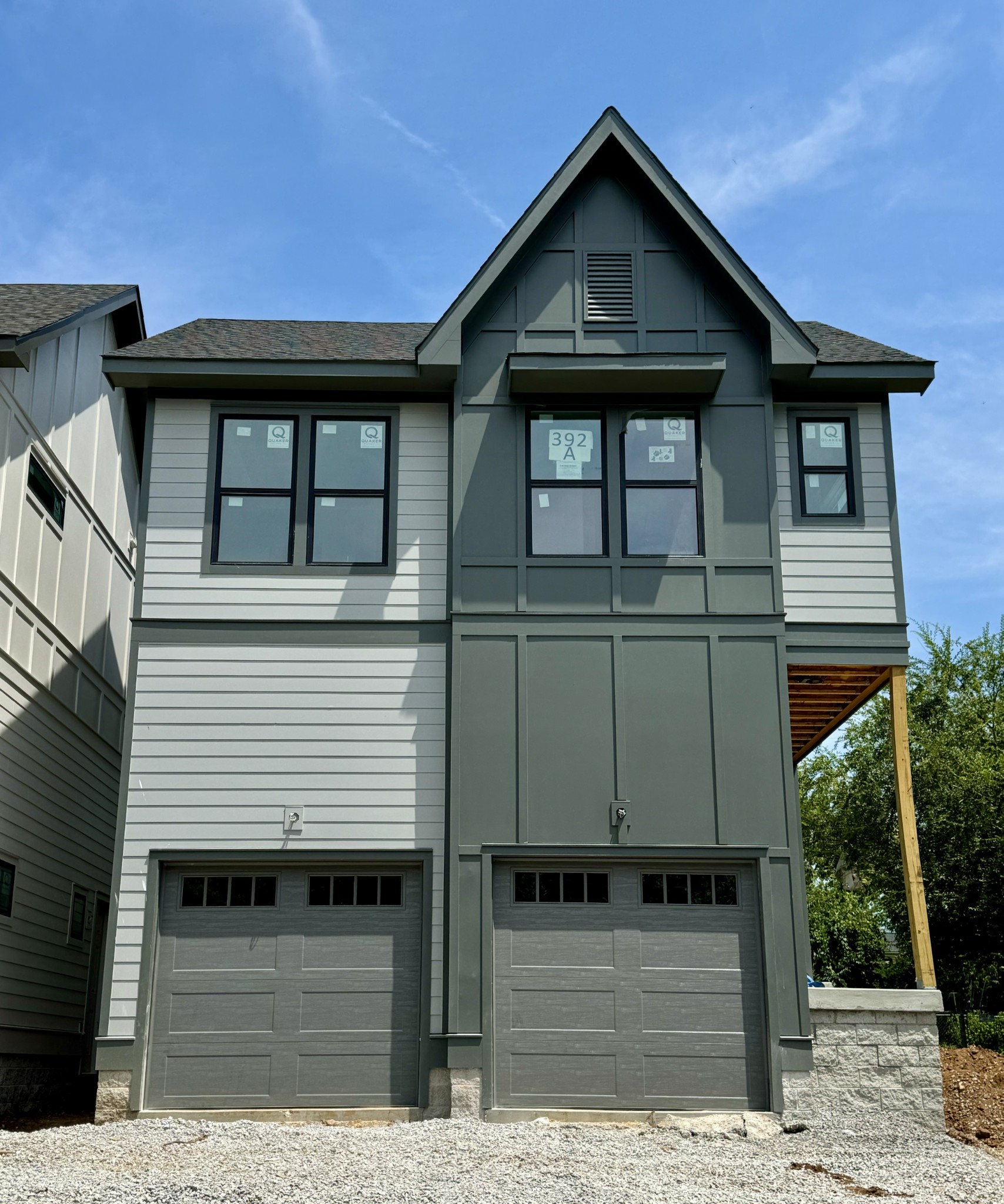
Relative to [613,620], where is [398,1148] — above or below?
below

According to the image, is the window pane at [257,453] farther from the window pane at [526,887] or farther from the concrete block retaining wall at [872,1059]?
the concrete block retaining wall at [872,1059]

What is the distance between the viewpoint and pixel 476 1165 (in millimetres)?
9031

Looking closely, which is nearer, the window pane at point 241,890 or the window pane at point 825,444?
the window pane at point 241,890

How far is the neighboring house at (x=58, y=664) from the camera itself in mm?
13562

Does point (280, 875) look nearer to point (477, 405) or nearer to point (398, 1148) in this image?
point (398, 1148)

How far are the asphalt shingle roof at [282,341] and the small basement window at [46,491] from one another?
1.81 m

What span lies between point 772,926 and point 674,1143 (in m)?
2.28

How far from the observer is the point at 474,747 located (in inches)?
477

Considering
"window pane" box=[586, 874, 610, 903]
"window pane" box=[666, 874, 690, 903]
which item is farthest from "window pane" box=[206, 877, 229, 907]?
"window pane" box=[666, 874, 690, 903]

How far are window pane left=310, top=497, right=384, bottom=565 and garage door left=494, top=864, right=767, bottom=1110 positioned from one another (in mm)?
3478

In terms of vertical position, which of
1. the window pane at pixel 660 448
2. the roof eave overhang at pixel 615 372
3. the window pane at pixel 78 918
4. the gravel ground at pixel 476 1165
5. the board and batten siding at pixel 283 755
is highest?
the roof eave overhang at pixel 615 372

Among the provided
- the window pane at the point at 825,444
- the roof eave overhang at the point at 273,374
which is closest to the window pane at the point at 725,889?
the window pane at the point at 825,444

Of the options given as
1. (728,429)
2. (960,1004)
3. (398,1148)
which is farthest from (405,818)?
(960,1004)

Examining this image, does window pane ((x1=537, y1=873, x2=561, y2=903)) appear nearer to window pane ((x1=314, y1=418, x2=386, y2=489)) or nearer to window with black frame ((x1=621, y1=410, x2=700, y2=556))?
window with black frame ((x1=621, y1=410, x2=700, y2=556))
